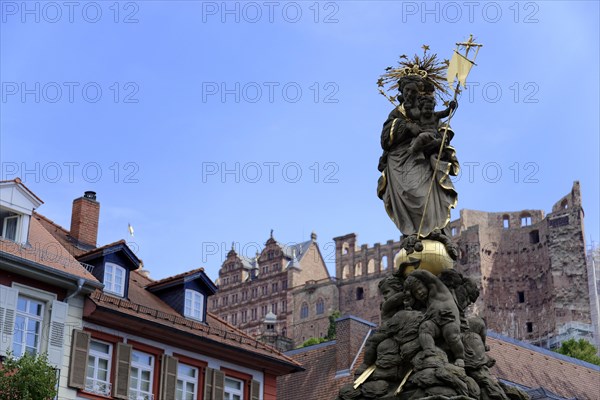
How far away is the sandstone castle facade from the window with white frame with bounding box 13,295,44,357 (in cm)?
8490

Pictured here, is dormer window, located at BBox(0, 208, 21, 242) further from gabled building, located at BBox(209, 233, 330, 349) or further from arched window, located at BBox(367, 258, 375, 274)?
arched window, located at BBox(367, 258, 375, 274)

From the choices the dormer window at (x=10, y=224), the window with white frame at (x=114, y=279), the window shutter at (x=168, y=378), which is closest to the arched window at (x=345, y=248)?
the window with white frame at (x=114, y=279)

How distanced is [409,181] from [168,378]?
60.7 feet

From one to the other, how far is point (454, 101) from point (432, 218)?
129 cm

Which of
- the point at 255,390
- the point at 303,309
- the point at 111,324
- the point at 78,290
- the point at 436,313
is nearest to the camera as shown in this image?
the point at 436,313

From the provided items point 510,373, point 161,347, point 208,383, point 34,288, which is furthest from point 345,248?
point 34,288

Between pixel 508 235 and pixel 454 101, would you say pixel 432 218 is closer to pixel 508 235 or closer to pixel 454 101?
pixel 454 101

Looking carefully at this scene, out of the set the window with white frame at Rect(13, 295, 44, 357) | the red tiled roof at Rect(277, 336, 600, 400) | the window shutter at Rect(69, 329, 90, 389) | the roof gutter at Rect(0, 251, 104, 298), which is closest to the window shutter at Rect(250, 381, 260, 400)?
the red tiled roof at Rect(277, 336, 600, 400)

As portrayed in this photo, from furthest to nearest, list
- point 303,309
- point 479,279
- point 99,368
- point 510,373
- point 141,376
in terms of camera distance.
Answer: point 303,309, point 479,279, point 510,373, point 141,376, point 99,368

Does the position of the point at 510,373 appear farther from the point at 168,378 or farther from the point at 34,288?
the point at 34,288

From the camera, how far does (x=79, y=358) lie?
26500 millimetres

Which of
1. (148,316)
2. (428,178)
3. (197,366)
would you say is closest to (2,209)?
(148,316)

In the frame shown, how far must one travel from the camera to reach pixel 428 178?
11109 mm

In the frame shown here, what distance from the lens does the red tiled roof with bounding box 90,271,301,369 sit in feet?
91.4
